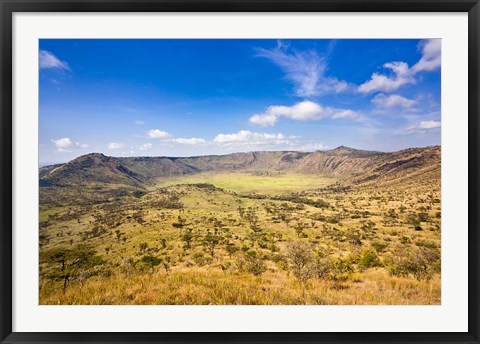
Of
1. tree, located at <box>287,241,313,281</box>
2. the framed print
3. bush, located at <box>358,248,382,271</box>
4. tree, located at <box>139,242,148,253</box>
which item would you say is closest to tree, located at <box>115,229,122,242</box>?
tree, located at <box>139,242,148,253</box>

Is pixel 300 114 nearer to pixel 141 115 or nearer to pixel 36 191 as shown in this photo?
pixel 141 115

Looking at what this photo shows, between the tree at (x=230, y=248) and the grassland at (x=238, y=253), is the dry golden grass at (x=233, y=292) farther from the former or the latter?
the tree at (x=230, y=248)

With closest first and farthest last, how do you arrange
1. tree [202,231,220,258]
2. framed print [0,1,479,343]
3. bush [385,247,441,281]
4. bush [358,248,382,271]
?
1. framed print [0,1,479,343]
2. bush [385,247,441,281]
3. bush [358,248,382,271]
4. tree [202,231,220,258]

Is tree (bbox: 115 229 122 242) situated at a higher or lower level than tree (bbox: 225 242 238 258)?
lower

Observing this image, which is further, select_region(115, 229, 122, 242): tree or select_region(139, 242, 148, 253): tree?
select_region(115, 229, 122, 242): tree

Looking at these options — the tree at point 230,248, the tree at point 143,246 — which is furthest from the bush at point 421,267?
the tree at point 143,246

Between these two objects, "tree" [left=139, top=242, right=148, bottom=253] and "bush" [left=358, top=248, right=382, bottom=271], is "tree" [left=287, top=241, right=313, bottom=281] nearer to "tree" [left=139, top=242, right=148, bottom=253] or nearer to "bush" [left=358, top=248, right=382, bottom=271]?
"bush" [left=358, top=248, right=382, bottom=271]
